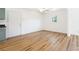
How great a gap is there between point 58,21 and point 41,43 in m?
0.48

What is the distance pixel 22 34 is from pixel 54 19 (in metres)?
0.61

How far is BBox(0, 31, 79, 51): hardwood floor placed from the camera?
177 centimetres

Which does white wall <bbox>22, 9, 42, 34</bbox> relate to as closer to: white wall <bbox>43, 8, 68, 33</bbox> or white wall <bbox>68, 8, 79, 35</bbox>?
white wall <bbox>43, 8, 68, 33</bbox>

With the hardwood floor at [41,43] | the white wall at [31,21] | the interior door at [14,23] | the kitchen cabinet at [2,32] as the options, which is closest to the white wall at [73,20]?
the hardwood floor at [41,43]

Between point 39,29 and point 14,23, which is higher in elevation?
point 14,23

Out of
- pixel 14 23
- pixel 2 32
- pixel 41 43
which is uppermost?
pixel 14 23

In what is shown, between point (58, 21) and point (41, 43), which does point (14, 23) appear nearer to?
point (41, 43)

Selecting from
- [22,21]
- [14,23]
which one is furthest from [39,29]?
[14,23]

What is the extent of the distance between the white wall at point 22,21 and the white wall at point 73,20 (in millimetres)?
517

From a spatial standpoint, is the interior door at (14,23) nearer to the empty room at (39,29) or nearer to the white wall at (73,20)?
the empty room at (39,29)

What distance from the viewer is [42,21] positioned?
74.0 inches

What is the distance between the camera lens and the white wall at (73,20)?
180cm

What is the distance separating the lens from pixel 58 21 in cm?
185
